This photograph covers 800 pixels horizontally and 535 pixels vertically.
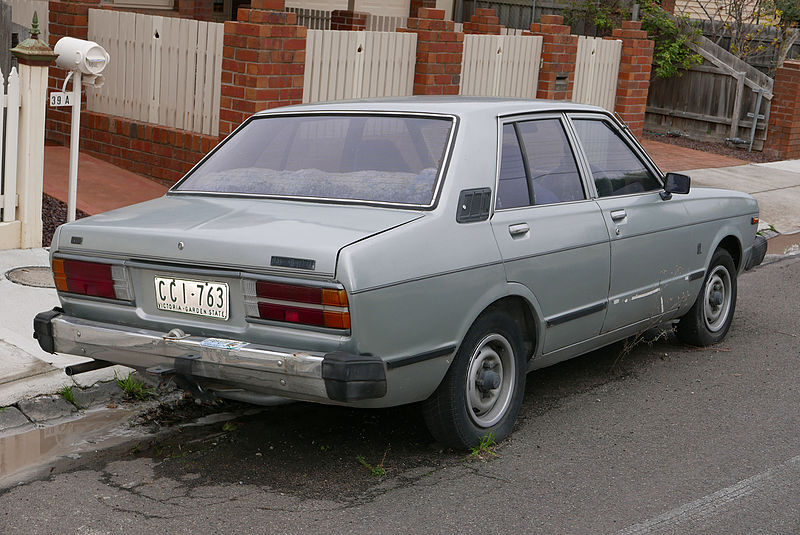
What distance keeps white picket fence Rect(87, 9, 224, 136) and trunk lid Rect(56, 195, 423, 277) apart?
5.56 metres

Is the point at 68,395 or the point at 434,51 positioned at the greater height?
the point at 434,51

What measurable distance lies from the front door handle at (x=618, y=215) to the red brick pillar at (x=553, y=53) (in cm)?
835

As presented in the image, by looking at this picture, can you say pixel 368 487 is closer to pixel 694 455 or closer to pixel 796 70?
pixel 694 455

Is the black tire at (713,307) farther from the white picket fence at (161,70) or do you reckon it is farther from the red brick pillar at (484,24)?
the red brick pillar at (484,24)

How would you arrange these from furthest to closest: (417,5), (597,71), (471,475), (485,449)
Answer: (417,5), (597,71), (485,449), (471,475)

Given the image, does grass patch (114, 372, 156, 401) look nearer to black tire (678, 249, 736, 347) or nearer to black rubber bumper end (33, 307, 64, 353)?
black rubber bumper end (33, 307, 64, 353)

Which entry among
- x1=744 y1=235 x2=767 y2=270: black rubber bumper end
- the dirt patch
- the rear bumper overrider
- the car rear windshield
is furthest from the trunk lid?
the dirt patch

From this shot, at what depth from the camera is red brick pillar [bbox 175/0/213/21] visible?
16688mm

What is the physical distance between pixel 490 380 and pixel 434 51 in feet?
24.1

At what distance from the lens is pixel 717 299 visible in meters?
7.05

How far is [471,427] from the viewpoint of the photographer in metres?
4.88

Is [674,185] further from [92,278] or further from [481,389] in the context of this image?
[92,278]

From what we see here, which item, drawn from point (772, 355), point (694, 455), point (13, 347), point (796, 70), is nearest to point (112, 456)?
point (13, 347)

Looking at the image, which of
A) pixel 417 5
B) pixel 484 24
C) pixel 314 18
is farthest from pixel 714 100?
pixel 314 18
